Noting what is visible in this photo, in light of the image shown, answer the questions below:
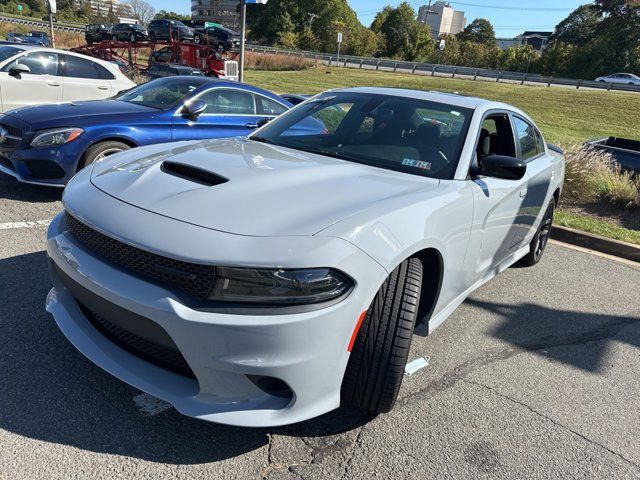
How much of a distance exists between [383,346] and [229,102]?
517 centimetres

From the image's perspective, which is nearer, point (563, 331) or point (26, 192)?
point (563, 331)

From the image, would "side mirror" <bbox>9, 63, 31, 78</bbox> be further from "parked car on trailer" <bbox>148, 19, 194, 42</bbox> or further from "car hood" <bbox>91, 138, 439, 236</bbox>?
"parked car on trailer" <bbox>148, 19, 194, 42</bbox>

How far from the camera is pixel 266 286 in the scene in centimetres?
204

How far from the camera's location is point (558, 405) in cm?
294

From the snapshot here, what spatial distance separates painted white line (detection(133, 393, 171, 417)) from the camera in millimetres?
2479

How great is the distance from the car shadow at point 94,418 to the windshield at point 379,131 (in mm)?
1616

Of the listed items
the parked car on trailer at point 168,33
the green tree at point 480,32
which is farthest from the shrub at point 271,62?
the green tree at point 480,32

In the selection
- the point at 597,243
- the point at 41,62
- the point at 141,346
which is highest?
the point at 41,62

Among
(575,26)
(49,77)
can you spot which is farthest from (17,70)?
(575,26)

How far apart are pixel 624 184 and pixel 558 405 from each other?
18.3 feet

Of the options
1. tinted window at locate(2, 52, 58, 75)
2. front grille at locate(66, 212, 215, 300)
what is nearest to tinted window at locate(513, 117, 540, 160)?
front grille at locate(66, 212, 215, 300)

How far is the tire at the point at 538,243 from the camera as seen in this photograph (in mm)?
4910

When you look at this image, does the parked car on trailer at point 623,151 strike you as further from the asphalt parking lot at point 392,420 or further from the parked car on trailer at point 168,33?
the parked car on trailer at point 168,33

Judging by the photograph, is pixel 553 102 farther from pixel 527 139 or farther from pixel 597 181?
pixel 527 139
